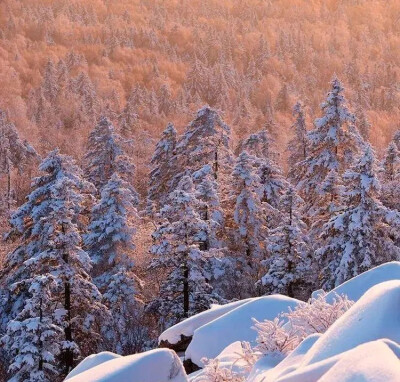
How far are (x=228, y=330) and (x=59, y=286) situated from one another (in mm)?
11103

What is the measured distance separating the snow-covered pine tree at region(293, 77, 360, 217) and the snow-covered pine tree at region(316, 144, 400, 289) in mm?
7576

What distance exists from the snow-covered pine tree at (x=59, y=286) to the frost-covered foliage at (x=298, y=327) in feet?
41.0

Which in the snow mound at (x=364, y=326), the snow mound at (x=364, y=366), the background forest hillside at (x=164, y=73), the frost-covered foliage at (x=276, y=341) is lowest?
the background forest hillside at (x=164, y=73)

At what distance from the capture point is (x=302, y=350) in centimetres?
805

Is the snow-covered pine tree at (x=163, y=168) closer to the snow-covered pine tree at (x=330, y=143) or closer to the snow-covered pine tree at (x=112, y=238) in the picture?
the snow-covered pine tree at (x=330, y=143)

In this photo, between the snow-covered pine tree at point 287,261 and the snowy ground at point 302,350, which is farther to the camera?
the snow-covered pine tree at point 287,261

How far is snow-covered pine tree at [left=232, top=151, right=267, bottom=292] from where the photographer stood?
31406 mm

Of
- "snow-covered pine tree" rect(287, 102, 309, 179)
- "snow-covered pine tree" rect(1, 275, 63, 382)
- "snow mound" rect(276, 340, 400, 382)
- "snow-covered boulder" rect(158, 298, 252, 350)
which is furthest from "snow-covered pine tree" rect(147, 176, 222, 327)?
"snow-covered pine tree" rect(287, 102, 309, 179)

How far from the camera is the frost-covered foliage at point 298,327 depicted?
365 inches

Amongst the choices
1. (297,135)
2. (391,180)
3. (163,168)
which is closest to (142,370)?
(391,180)

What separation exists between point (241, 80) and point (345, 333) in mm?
153774

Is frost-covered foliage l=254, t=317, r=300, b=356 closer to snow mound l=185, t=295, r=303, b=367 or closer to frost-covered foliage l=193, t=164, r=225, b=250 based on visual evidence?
snow mound l=185, t=295, r=303, b=367

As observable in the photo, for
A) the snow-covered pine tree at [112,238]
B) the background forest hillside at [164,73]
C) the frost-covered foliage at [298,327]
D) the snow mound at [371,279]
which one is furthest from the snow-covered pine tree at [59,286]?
the background forest hillside at [164,73]

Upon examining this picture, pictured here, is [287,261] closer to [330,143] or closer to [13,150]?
[330,143]
